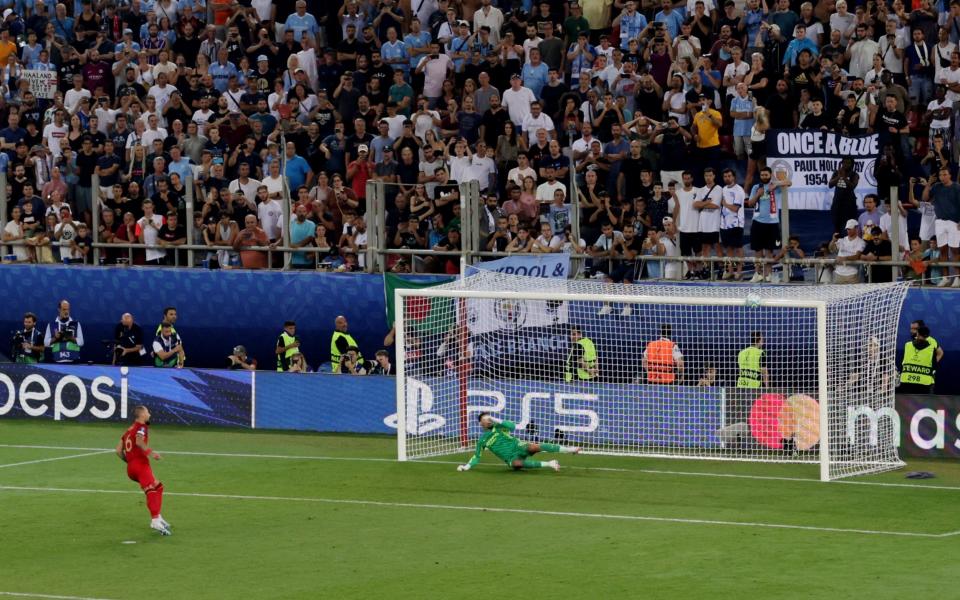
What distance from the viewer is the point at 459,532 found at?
20.6 m

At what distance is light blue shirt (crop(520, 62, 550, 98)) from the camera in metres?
31.7

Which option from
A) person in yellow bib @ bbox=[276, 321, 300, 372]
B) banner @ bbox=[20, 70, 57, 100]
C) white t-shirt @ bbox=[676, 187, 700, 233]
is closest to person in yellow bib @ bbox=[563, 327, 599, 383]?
white t-shirt @ bbox=[676, 187, 700, 233]

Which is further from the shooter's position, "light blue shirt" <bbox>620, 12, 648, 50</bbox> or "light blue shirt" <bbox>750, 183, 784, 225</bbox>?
"light blue shirt" <bbox>620, 12, 648, 50</bbox>

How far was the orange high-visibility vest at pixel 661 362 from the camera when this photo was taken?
26.3 metres

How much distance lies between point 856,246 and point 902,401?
3.17 meters

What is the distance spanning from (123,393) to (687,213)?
10.6 metres

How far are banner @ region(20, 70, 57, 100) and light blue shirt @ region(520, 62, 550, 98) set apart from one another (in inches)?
426

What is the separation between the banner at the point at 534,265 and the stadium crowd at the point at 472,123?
A: 0.93ft

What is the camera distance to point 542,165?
30.2 meters

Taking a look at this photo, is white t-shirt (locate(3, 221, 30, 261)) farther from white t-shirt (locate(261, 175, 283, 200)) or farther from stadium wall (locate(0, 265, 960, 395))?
white t-shirt (locate(261, 175, 283, 200))

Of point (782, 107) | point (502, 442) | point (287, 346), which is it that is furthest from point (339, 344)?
point (782, 107)

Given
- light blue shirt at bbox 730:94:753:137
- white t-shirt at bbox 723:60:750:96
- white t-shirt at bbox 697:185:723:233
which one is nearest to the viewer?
white t-shirt at bbox 697:185:723:233

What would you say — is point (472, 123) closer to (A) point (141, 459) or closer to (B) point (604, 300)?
(B) point (604, 300)

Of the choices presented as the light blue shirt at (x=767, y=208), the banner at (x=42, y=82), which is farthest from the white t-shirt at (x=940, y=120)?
the banner at (x=42, y=82)
